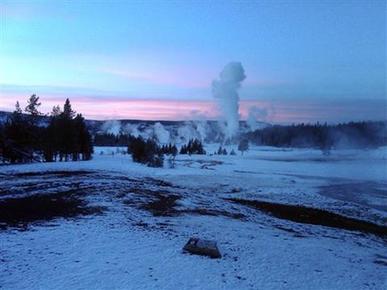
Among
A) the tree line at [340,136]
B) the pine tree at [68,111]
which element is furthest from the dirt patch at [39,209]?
the tree line at [340,136]

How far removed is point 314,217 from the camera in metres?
27.3

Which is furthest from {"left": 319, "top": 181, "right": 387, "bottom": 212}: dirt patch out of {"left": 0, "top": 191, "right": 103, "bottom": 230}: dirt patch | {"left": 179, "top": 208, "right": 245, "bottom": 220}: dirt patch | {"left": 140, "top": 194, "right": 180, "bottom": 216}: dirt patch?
{"left": 0, "top": 191, "right": 103, "bottom": 230}: dirt patch

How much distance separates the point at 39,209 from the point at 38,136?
150ft

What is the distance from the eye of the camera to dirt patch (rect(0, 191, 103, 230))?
20625 millimetres

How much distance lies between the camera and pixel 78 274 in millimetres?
13359

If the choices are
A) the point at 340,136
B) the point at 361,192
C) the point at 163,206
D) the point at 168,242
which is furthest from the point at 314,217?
the point at 340,136

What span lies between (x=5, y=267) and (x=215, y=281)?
6.78 m

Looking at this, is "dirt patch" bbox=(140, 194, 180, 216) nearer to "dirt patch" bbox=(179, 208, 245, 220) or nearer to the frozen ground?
the frozen ground

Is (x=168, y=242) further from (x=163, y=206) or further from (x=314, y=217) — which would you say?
(x=314, y=217)

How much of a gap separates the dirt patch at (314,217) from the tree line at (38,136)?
136 ft

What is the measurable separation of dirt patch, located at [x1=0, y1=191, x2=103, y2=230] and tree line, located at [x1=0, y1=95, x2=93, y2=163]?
117 ft

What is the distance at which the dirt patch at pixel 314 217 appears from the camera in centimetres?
2466

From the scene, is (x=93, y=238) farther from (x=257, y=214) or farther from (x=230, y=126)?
(x=230, y=126)

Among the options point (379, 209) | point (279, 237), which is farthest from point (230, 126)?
point (279, 237)
